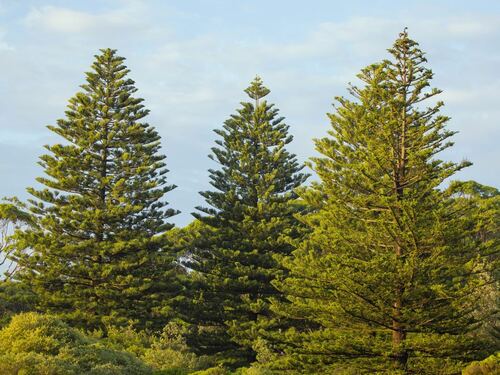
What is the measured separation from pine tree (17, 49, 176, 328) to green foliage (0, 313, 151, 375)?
1169cm

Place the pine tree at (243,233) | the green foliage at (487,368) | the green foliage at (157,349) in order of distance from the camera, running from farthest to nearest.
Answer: the pine tree at (243,233) < the green foliage at (157,349) < the green foliage at (487,368)

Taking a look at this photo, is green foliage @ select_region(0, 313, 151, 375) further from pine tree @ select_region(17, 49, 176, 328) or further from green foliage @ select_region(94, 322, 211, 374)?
pine tree @ select_region(17, 49, 176, 328)

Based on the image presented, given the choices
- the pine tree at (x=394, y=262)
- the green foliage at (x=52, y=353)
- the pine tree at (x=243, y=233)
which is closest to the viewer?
the green foliage at (x=52, y=353)

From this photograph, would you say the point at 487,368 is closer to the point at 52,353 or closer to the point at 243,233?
the point at 52,353

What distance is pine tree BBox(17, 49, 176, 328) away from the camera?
3312 cm

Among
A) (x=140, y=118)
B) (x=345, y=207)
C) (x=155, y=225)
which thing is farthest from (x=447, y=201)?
(x=140, y=118)

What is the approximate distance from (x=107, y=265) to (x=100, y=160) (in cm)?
591

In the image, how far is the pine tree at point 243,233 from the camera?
32562 mm

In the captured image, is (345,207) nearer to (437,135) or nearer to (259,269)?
(437,135)

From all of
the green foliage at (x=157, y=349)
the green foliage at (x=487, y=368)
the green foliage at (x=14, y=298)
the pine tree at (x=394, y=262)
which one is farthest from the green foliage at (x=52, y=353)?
the green foliage at (x=14, y=298)

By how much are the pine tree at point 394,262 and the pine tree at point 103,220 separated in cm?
1103

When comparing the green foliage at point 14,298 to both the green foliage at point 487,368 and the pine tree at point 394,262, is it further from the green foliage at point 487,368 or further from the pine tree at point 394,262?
the green foliage at point 487,368

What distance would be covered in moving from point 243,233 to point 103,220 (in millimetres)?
6757

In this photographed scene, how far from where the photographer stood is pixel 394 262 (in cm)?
2052
